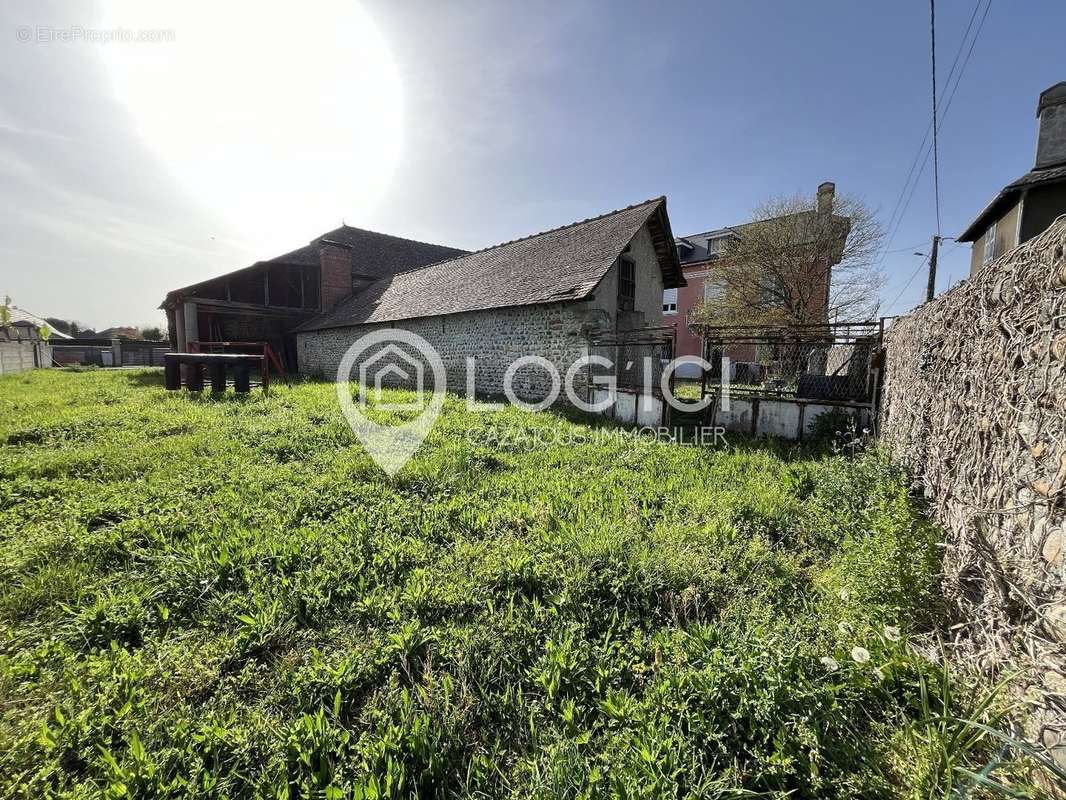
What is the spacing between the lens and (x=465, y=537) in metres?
3.62

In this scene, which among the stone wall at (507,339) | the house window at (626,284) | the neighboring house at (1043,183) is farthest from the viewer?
the house window at (626,284)

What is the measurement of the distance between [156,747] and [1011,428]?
440 centimetres

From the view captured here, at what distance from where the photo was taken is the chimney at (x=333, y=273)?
1989 centimetres

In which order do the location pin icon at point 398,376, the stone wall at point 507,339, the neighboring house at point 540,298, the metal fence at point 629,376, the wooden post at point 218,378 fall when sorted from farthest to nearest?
the wooden post at point 218,378 < the neighboring house at point 540,298 < the stone wall at point 507,339 < the metal fence at point 629,376 < the location pin icon at point 398,376

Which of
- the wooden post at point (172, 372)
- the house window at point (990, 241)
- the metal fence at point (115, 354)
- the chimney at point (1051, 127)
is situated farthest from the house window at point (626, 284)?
the metal fence at point (115, 354)

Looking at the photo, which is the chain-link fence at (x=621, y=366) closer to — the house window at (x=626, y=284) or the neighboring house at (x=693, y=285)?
the house window at (x=626, y=284)

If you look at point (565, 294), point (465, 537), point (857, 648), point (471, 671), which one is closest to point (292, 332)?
point (565, 294)

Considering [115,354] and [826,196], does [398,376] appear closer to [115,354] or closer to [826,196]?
[826,196]

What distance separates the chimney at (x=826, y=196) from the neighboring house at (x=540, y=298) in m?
6.26

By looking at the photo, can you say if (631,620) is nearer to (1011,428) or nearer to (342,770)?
(342,770)

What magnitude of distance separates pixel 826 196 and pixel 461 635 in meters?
20.2

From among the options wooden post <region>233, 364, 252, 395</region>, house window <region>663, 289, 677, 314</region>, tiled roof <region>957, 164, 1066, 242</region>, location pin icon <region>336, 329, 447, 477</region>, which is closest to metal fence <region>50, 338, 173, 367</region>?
location pin icon <region>336, 329, 447, 477</region>

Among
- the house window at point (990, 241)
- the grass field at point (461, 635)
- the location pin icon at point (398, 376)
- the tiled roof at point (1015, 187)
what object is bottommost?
the grass field at point (461, 635)

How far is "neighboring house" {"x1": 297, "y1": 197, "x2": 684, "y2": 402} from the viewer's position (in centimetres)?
1011
